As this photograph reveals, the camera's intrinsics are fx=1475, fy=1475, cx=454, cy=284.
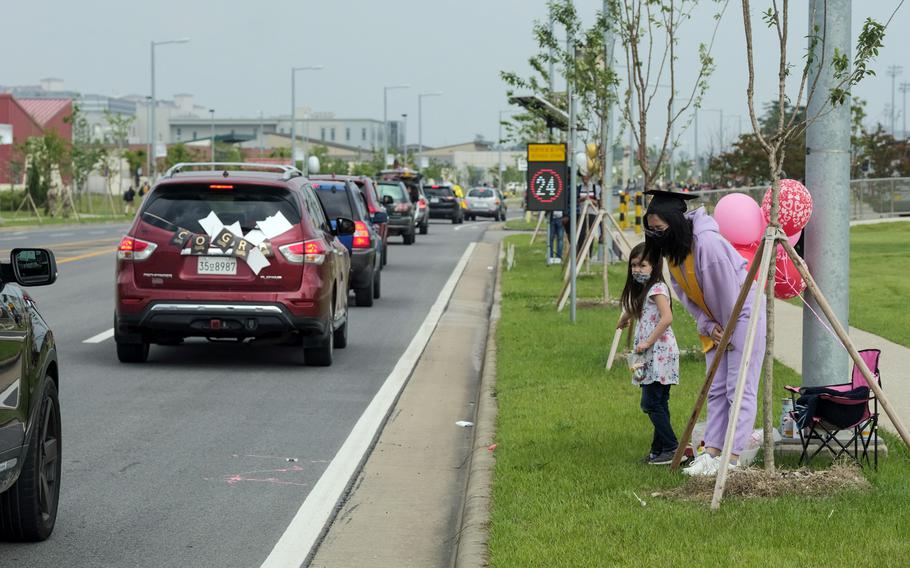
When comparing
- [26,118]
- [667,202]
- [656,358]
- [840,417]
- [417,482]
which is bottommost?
[417,482]

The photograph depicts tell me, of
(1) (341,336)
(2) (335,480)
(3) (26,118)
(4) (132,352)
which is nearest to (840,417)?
(2) (335,480)

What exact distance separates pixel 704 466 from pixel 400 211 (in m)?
31.9

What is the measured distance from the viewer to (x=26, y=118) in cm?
9650

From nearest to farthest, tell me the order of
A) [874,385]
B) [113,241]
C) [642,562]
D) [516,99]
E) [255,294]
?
1. [642,562]
2. [874,385]
3. [255,294]
4. [516,99]
5. [113,241]

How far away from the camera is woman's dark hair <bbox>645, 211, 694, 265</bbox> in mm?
7746

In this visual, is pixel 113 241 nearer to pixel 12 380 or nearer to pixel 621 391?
pixel 621 391

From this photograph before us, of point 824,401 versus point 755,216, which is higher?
point 755,216

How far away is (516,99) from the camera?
21.3m

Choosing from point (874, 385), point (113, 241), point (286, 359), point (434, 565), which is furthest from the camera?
point (113, 241)

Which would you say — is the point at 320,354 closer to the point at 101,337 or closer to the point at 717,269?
the point at 101,337

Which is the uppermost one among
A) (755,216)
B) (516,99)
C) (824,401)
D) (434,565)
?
(516,99)

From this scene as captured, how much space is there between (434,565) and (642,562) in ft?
3.68

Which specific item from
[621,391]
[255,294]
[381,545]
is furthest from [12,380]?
[255,294]

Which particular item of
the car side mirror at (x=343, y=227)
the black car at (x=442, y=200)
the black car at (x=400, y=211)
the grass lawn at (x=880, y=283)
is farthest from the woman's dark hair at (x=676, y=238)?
the black car at (x=442, y=200)
